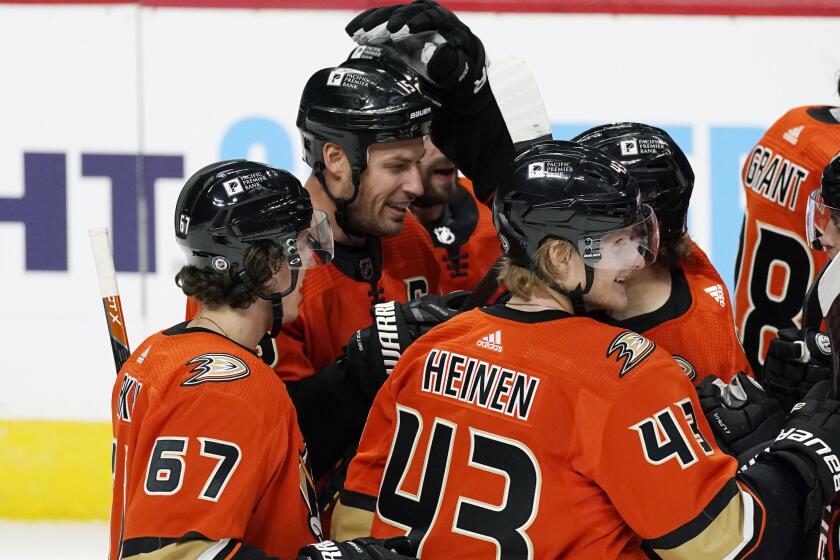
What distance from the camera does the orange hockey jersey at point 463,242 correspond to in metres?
3.70

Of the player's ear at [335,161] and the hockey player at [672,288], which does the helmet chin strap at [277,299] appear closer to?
the player's ear at [335,161]

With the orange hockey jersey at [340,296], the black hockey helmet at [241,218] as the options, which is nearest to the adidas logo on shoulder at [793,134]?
the orange hockey jersey at [340,296]

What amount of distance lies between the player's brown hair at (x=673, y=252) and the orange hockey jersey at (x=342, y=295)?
0.69 meters

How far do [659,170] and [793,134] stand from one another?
3.02 ft

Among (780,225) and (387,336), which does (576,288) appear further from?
(780,225)

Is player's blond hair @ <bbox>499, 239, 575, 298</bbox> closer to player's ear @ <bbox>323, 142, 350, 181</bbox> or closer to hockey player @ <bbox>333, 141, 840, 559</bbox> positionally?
hockey player @ <bbox>333, 141, 840, 559</bbox>

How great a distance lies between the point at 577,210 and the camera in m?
2.25

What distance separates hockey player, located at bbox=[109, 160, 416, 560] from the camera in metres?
2.15

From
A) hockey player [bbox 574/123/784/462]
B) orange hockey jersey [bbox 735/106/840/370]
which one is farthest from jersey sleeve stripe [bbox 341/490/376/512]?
orange hockey jersey [bbox 735/106/840/370]

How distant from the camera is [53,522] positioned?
4.60 metres

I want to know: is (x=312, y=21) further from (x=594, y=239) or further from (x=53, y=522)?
(x=594, y=239)

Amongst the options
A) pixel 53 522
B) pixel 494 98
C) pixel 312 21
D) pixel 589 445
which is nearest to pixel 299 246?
pixel 589 445

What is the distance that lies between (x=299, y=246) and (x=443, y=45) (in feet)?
2.49

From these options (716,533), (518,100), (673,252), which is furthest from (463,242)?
(716,533)
